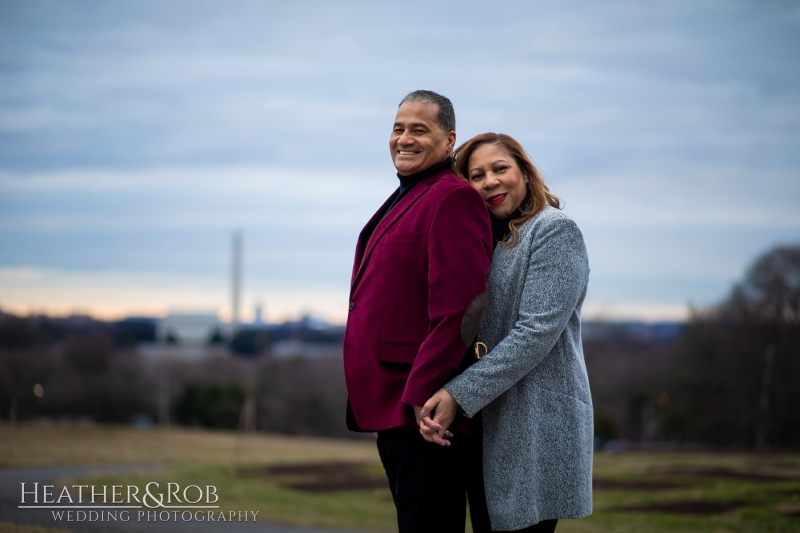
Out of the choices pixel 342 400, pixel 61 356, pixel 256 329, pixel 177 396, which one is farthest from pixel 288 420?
pixel 256 329

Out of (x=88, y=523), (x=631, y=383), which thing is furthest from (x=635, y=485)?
(x=631, y=383)

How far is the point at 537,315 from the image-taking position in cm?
277

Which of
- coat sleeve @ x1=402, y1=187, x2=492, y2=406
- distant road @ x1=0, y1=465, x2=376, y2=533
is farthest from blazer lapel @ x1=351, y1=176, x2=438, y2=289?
distant road @ x1=0, y1=465, x2=376, y2=533

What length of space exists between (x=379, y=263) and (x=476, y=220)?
367 millimetres

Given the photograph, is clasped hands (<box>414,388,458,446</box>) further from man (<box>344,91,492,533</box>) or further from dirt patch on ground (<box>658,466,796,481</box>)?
dirt patch on ground (<box>658,466,796,481</box>)

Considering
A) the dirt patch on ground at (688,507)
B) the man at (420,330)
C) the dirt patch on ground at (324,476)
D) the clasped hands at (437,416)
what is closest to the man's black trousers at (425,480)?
the man at (420,330)

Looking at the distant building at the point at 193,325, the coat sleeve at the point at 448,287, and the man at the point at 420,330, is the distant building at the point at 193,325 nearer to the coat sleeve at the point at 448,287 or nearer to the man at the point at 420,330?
the man at the point at 420,330

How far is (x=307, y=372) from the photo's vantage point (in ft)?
139

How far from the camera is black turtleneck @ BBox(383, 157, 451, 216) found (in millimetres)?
3021

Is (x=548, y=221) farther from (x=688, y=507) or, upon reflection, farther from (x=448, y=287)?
(x=688, y=507)

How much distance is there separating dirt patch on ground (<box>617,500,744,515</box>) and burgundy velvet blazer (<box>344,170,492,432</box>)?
26.2ft

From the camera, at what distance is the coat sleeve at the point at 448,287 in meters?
2.64

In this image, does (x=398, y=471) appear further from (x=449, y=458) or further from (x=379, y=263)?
(x=379, y=263)

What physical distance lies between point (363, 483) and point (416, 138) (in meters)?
13.2
